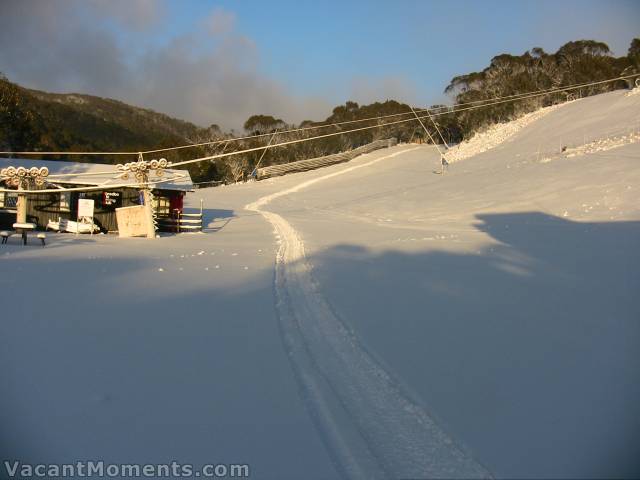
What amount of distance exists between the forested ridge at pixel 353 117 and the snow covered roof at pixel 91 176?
22.7m

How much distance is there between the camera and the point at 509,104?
58.7 metres

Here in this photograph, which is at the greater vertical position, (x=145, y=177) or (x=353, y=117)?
(x=353, y=117)

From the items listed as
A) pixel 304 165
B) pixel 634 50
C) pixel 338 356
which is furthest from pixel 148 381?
pixel 634 50

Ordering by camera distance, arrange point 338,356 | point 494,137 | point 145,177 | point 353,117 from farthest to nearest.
Result: point 353,117 < point 494,137 < point 145,177 < point 338,356

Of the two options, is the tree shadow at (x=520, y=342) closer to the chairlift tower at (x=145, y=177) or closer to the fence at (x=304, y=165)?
the chairlift tower at (x=145, y=177)

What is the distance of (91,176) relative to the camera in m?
23.2

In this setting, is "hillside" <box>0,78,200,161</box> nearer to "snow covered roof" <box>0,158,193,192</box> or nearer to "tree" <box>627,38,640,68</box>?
"snow covered roof" <box>0,158,193,192</box>

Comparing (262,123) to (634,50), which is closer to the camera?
(634,50)

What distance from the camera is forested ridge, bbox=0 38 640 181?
4956cm

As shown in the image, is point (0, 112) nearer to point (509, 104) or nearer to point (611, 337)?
point (611, 337)

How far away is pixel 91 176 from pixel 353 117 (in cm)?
8445

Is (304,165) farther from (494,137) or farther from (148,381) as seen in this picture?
(148,381)

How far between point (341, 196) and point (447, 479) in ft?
117

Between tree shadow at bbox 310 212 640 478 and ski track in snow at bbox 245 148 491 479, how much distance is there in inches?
8.6
